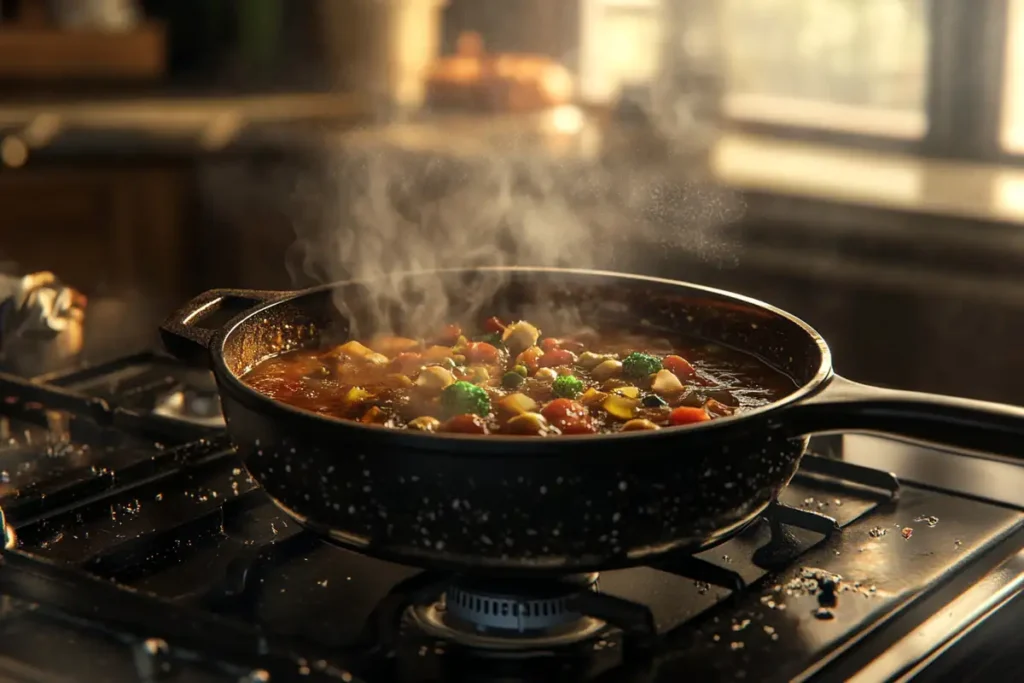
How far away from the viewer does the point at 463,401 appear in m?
1.12

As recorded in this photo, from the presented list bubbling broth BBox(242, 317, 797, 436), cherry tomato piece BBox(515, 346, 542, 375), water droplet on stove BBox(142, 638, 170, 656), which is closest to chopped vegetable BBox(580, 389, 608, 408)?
bubbling broth BBox(242, 317, 797, 436)

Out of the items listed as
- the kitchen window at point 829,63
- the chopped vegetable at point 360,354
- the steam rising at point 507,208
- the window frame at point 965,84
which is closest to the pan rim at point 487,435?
the chopped vegetable at point 360,354

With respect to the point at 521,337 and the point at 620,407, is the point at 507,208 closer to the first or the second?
the point at 521,337

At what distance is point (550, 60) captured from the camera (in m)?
4.18

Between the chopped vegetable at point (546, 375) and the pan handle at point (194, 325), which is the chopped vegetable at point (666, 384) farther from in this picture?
the pan handle at point (194, 325)

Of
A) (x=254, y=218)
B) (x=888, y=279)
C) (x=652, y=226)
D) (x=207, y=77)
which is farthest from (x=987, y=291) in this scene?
(x=207, y=77)

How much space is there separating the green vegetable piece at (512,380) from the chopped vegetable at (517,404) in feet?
0.13

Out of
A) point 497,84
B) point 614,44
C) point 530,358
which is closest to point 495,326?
point 530,358

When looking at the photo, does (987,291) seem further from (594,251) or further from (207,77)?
(207,77)

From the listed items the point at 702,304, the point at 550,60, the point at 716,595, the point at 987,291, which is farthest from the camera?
the point at 550,60

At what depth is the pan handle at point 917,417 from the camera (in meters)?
0.87

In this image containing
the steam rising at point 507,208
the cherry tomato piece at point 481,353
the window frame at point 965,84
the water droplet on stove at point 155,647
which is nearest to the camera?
the water droplet on stove at point 155,647

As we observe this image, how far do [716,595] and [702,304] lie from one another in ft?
1.22

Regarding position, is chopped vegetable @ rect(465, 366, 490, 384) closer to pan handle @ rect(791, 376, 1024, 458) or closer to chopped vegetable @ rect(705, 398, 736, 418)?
chopped vegetable @ rect(705, 398, 736, 418)
